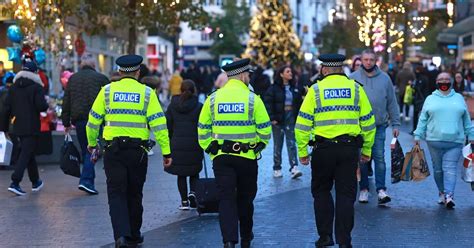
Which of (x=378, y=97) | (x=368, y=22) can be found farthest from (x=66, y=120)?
(x=368, y=22)

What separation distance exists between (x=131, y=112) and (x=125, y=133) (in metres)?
0.20

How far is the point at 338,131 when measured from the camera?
8672 millimetres

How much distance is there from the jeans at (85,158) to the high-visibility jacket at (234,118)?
436 centimetres

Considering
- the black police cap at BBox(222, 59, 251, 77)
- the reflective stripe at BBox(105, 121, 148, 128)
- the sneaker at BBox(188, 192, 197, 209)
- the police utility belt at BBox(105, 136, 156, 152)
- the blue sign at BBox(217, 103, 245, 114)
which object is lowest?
the sneaker at BBox(188, 192, 197, 209)

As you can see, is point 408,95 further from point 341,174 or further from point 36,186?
point 341,174

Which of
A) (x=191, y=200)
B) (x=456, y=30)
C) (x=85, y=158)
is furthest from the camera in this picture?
(x=456, y=30)

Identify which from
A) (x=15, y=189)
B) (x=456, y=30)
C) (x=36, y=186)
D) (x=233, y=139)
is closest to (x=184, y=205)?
(x=15, y=189)

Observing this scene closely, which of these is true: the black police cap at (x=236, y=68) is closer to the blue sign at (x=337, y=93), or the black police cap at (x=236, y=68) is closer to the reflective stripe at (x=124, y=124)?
Result: the blue sign at (x=337, y=93)

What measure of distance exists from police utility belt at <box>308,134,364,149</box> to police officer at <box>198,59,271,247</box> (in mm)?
443

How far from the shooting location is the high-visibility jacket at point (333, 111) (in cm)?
870

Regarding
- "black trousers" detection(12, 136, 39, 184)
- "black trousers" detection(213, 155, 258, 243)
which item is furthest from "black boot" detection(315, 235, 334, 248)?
"black trousers" detection(12, 136, 39, 184)

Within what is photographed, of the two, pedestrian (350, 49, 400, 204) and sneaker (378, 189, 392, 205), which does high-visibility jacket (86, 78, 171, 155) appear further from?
pedestrian (350, 49, 400, 204)

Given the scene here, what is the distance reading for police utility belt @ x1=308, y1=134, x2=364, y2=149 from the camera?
8656 mm

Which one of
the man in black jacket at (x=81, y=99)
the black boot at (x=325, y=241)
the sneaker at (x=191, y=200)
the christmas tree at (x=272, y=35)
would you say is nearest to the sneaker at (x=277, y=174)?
the man in black jacket at (x=81, y=99)
